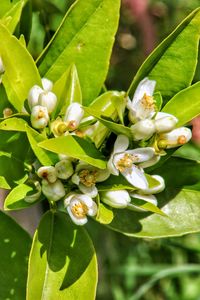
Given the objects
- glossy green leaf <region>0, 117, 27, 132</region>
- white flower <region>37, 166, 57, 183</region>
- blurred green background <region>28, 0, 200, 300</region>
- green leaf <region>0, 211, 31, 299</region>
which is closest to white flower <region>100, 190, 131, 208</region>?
white flower <region>37, 166, 57, 183</region>

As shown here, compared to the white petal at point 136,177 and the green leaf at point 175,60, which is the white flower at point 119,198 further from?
the green leaf at point 175,60

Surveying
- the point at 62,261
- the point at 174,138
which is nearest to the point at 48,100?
the point at 174,138

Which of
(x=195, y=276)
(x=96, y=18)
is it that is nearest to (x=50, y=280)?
(x=96, y=18)

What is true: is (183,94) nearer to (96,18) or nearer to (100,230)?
(96,18)

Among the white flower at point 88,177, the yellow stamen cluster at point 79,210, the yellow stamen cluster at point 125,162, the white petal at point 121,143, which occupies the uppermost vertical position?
the white petal at point 121,143

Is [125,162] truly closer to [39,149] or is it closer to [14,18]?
[39,149]

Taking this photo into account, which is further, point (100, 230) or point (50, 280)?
point (100, 230)

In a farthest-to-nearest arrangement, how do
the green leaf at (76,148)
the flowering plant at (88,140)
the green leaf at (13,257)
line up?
the green leaf at (13,257) < the flowering plant at (88,140) < the green leaf at (76,148)

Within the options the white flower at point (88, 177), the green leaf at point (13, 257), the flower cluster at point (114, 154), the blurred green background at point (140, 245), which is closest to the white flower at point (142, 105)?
the flower cluster at point (114, 154)
